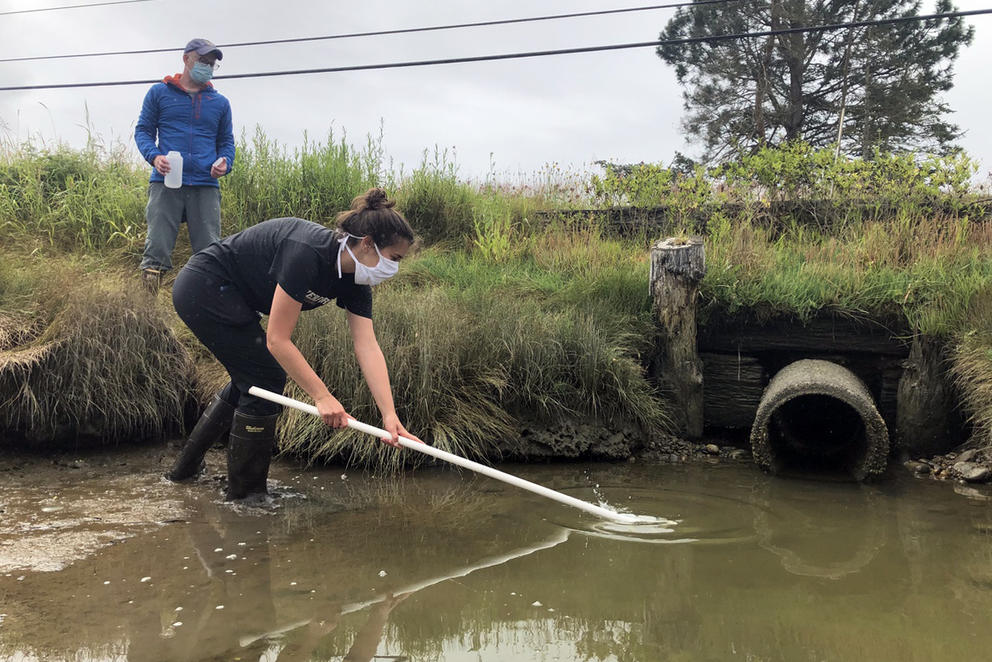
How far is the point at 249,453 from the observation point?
3.95 meters

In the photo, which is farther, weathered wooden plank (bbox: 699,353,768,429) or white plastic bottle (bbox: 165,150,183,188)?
weathered wooden plank (bbox: 699,353,768,429)

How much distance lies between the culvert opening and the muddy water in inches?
18.6

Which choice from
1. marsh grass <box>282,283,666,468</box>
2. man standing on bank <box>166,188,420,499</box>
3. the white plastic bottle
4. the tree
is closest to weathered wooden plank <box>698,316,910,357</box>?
marsh grass <box>282,283,666,468</box>

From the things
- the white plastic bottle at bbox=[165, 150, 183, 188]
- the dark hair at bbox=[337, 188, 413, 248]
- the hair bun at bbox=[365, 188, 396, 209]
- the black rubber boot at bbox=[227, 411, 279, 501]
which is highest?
the white plastic bottle at bbox=[165, 150, 183, 188]

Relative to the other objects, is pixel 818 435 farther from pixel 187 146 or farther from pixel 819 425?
pixel 187 146

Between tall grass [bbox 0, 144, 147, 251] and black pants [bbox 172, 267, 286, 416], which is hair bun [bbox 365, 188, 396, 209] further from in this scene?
tall grass [bbox 0, 144, 147, 251]

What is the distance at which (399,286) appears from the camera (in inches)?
259

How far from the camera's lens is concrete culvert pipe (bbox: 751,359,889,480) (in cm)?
471

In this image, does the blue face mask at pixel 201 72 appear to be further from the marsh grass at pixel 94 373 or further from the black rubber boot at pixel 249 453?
the black rubber boot at pixel 249 453

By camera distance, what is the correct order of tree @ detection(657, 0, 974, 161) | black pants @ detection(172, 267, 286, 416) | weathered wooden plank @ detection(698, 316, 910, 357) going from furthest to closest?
1. tree @ detection(657, 0, 974, 161)
2. weathered wooden plank @ detection(698, 316, 910, 357)
3. black pants @ detection(172, 267, 286, 416)

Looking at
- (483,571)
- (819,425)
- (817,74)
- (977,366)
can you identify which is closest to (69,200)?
(483,571)

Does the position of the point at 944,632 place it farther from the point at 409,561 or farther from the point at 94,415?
the point at 94,415

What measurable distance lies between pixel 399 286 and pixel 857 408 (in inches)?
142

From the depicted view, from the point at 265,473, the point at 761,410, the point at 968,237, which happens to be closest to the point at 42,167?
the point at 265,473
